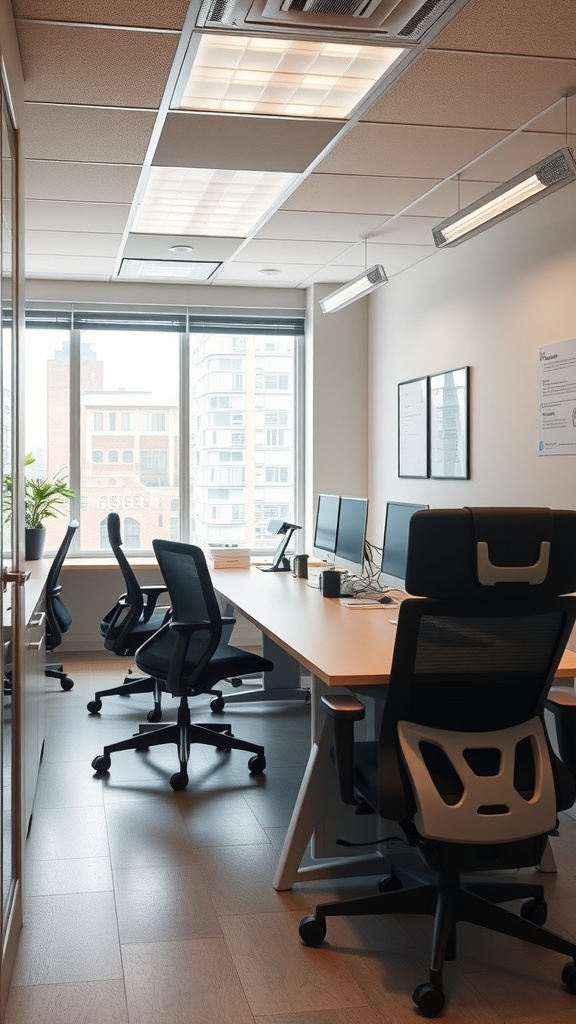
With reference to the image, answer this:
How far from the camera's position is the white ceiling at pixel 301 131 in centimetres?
298

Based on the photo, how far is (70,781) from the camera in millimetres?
4059

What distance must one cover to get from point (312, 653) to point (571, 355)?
2023 mm

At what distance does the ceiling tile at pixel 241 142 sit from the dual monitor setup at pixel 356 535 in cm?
157

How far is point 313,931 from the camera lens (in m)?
2.59

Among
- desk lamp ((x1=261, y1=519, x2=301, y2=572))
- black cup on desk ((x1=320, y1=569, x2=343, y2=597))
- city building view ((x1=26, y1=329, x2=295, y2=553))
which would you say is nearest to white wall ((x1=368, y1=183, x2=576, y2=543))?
desk lamp ((x1=261, y1=519, x2=301, y2=572))

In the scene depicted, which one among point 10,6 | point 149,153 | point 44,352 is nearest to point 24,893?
point 10,6

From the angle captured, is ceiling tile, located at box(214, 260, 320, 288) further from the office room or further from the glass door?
the glass door

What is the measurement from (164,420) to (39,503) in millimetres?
1266

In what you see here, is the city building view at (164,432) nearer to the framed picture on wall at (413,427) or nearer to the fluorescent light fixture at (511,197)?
the framed picture on wall at (413,427)

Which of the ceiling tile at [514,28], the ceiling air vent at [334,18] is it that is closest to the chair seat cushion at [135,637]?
the ceiling air vent at [334,18]

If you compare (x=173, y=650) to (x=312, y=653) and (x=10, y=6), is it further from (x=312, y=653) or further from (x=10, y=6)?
(x=10, y=6)

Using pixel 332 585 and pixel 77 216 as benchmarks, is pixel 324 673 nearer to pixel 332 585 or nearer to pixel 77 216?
pixel 332 585

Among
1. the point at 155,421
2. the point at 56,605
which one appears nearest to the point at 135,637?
the point at 56,605

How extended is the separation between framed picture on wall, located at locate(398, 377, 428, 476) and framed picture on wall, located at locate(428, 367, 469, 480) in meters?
0.09
